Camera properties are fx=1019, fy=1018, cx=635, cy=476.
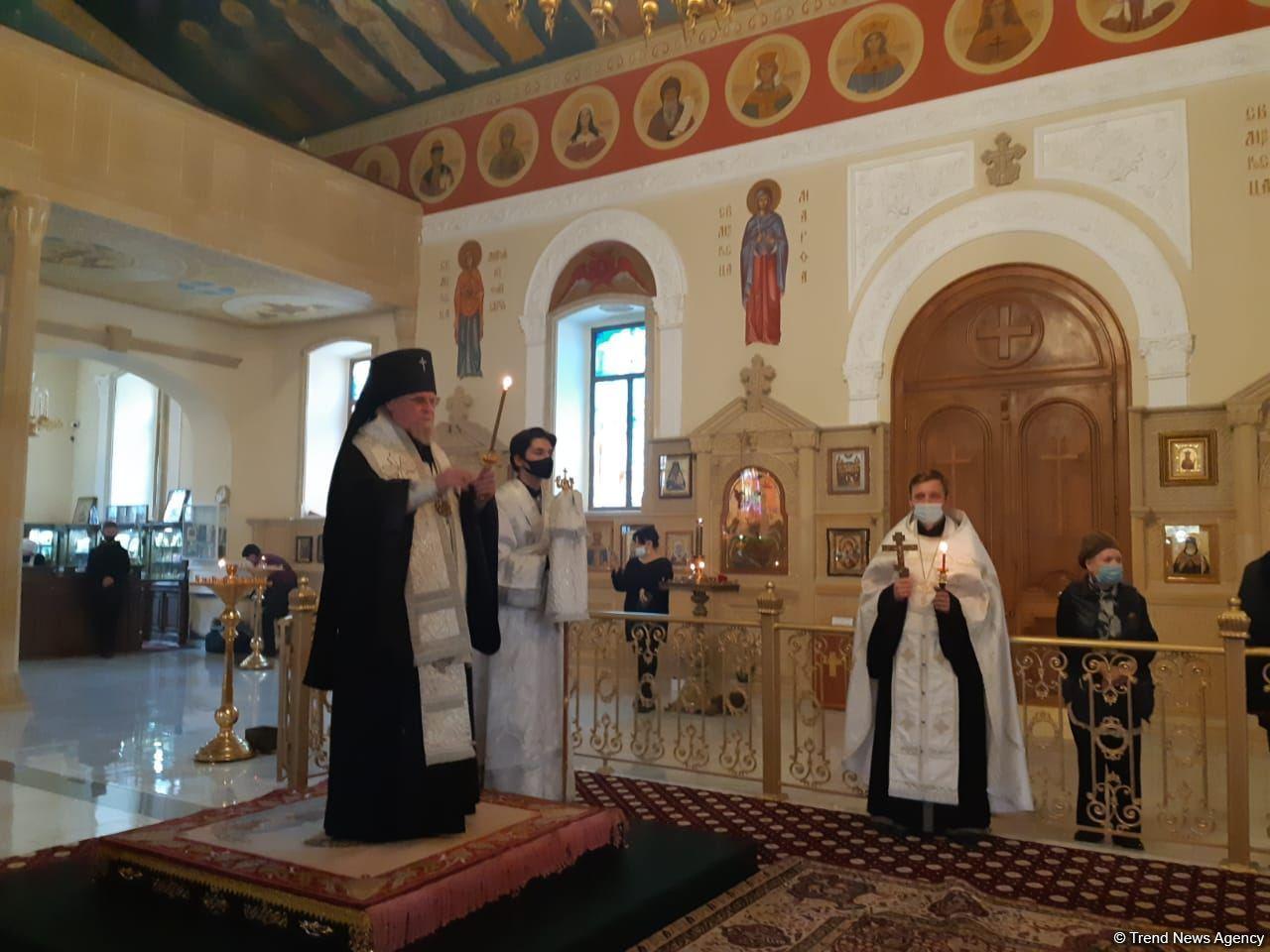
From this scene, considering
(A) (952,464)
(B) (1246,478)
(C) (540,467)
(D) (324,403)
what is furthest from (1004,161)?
(D) (324,403)

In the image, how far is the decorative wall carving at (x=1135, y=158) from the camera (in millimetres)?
8578

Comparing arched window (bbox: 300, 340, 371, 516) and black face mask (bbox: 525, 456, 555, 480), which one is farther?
arched window (bbox: 300, 340, 371, 516)

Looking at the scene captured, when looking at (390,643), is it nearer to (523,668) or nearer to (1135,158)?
(523,668)

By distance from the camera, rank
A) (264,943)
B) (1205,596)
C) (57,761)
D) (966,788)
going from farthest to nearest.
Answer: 1. (1205,596)
2. (57,761)
3. (966,788)
4. (264,943)

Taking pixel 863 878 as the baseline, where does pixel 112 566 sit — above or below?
above

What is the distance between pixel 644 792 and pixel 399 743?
8.96 feet

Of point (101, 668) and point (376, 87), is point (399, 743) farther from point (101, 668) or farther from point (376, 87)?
point (376, 87)

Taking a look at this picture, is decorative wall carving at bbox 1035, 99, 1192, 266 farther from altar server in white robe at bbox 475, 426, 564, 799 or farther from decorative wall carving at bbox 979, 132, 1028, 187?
altar server in white robe at bbox 475, 426, 564, 799

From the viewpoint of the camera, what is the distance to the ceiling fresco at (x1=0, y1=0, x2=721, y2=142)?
11742 mm

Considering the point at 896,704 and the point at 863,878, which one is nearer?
the point at 863,878

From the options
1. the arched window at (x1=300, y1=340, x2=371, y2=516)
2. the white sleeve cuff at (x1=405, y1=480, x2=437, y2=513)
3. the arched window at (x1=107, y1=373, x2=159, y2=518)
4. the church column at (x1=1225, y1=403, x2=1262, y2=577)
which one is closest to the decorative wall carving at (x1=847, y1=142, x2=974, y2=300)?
the church column at (x1=1225, y1=403, x2=1262, y2=577)

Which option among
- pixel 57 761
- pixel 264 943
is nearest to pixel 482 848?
pixel 264 943

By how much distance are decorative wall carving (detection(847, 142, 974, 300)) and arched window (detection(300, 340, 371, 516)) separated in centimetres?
746

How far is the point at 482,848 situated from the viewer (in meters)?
3.61
